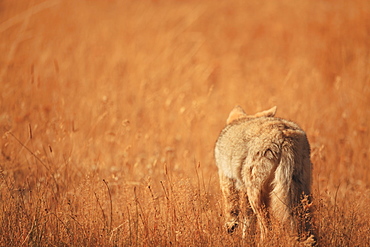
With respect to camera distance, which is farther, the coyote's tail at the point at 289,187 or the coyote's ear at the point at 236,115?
the coyote's ear at the point at 236,115

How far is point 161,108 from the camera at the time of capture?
6.98m

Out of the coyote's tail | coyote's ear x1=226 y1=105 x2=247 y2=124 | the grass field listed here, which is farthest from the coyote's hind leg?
coyote's ear x1=226 y1=105 x2=247 y2=124

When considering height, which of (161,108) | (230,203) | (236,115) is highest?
(236,115)

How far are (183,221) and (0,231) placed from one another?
1464 mm

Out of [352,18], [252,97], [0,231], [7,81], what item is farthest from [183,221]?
[352,18]

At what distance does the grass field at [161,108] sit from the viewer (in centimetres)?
338

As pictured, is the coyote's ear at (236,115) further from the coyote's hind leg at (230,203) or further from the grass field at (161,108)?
the coyote's hind leg at (230,203)

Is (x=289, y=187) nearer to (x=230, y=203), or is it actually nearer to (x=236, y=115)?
(x=230, y=203)

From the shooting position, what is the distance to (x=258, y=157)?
3020 millimetres

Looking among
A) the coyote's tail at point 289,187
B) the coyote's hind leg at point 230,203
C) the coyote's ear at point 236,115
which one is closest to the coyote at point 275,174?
the coyote's tail at point 289,187

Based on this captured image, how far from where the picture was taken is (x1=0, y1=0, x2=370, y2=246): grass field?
338 centimetres

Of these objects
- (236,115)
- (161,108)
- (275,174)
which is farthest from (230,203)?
(161,108)

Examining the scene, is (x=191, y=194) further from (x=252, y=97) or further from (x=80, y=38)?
(x=80, y=38)

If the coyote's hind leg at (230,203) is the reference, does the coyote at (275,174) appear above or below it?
above
